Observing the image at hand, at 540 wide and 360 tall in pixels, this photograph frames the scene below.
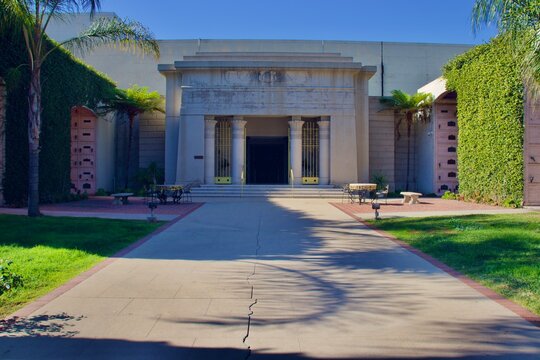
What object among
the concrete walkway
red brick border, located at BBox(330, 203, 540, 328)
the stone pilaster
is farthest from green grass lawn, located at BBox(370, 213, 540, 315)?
the stone pilaster

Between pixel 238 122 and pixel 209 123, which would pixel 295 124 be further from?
pixel 209 123

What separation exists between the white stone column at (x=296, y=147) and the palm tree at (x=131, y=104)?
25.4 feet

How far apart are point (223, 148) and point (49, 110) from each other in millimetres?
10066

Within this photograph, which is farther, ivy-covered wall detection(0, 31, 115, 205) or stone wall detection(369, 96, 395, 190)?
stone wall detection(369, 96, 395, 190)

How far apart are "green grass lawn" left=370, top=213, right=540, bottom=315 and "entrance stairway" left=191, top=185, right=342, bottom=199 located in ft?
32.9

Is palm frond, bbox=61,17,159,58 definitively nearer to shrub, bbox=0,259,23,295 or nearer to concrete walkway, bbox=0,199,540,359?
concrete walkway, bbox=0,199,540,359

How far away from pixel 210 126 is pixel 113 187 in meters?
7.08

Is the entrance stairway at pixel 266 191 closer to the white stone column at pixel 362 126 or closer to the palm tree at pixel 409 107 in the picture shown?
the white stone column at pixel 362 126

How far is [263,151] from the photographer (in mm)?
32594

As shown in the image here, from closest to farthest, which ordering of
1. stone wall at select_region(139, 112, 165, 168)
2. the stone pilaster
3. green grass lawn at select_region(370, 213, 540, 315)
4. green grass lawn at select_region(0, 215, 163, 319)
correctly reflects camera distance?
green grass lawn at select_region(370, 213, 540, 315), green grass lawn at select_region(0, 215, 163, 319), the stone pilaster, stone wall at select_region(139, 112, 165, 168)

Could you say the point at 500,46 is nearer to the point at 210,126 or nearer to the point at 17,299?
the point at 210,126

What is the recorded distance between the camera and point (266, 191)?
24.7m

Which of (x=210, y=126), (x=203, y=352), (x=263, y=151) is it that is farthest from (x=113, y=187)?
(x=203, y=352)

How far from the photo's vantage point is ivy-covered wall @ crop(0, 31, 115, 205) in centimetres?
1700
